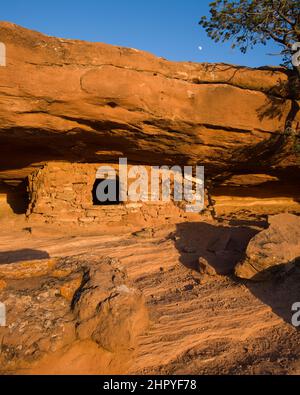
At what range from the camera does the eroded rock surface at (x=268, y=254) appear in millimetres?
3498

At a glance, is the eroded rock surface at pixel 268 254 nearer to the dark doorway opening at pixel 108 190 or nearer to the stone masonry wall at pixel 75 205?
the stone masonry wall at pixel 75 205

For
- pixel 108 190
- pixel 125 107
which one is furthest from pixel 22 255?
pixel 108 190

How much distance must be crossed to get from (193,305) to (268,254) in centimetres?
104

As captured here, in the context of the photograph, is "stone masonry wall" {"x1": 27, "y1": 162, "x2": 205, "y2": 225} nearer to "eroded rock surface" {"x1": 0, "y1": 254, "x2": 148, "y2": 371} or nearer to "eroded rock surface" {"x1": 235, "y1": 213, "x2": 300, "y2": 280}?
"eroded rock surface" {"x1": 235, "y1": 213, "x2": 300, "y2": 280}

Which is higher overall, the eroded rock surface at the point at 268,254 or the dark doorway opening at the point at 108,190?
the dark doorway opening at the point at 108,190

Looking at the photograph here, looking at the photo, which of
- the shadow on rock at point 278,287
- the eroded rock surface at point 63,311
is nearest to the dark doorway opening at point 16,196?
the eroded rock surface at point 63,311

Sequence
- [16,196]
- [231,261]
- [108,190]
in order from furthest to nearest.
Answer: [16,196] → [108,190] → [231,261]

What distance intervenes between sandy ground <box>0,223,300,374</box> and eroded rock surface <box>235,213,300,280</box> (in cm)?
15

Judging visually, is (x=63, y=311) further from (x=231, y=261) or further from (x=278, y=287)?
(x=231, y=261)

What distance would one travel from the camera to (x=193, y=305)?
3.25 metres

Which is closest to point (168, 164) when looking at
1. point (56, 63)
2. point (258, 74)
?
point (258, 74)

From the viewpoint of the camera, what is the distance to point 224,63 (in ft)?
19.5

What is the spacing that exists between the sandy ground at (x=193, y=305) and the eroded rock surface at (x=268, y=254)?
15 cm

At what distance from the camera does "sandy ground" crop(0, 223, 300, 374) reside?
2.40m
